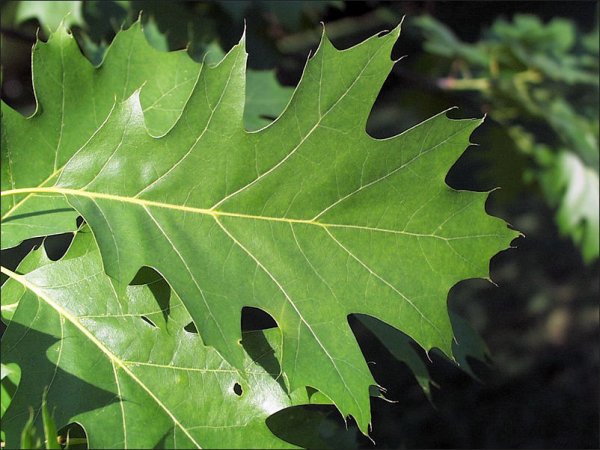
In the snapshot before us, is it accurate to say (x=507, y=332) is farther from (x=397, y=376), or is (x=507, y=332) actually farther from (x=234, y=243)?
(x=234, y=243)

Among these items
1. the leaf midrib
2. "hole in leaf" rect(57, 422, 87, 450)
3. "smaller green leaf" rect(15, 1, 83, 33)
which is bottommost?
"hole in leaf" rect(57, 422, 87, 450)

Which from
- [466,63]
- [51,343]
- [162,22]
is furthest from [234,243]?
[466,63]

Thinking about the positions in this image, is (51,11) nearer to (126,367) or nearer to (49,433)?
(126,367)

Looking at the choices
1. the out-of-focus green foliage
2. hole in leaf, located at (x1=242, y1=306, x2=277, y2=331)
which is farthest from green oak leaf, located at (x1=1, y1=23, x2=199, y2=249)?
the out-of-focus green foliage

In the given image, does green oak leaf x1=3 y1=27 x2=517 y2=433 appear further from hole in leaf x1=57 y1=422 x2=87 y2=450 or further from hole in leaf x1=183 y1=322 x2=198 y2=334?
hole in leaf x1=57 y1=422 x2=87 y2=450

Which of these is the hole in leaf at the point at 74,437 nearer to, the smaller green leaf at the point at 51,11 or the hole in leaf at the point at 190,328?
the hole in leaf at the point at 190,328

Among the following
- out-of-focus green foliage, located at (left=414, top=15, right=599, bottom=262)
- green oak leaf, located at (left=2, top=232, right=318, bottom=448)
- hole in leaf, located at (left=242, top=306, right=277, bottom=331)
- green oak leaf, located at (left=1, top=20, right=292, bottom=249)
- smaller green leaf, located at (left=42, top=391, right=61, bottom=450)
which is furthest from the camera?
out-of-focus green foliage, located at (left=414, top=15, right=599, bottom=262)

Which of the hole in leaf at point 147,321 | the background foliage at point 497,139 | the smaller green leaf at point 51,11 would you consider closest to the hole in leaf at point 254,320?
the background foliage at point 497,139
